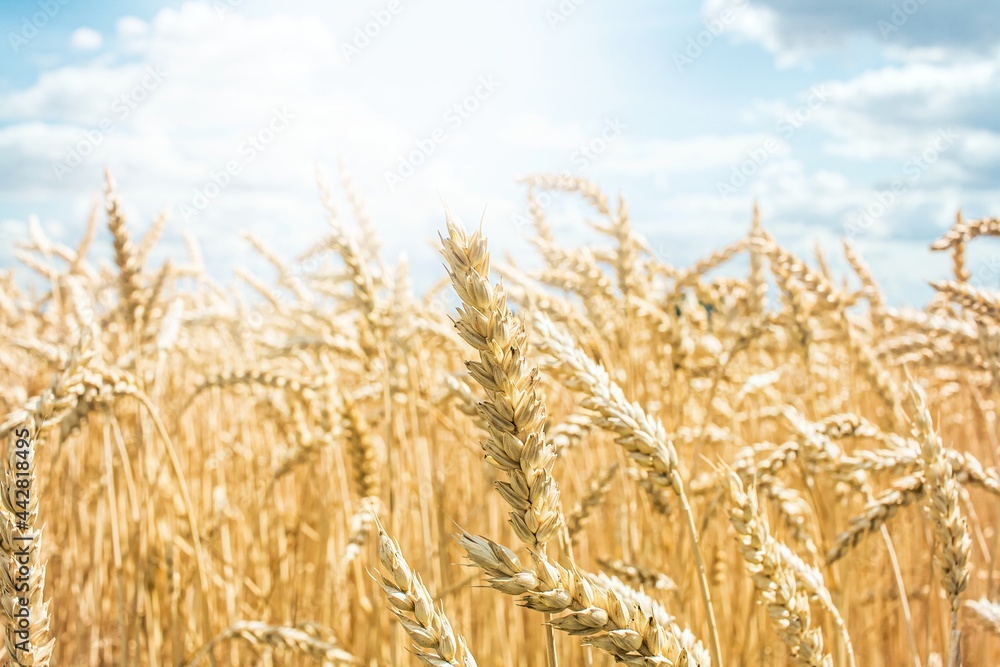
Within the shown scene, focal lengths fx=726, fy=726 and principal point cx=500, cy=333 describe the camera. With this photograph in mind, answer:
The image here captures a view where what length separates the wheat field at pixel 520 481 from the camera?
2.13 ft

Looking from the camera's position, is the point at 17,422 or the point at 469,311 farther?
the point at 17,422

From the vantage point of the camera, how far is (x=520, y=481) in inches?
23.9

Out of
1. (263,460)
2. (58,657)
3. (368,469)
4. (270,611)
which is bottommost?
(58,657)

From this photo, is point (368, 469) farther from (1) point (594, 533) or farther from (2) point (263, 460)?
(2) point (263, 460)

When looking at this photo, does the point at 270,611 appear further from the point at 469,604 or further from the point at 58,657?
the point at 58,657

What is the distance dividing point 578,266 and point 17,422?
1.41 m

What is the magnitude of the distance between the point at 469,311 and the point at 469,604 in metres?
1.62

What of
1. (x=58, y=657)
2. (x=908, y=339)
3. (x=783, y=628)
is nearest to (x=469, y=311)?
(x=783, y=628)

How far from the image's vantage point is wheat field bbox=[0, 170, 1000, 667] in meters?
0.65

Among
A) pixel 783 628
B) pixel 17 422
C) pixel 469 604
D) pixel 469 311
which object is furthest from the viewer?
pixel 469 604

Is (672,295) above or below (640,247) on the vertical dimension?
below

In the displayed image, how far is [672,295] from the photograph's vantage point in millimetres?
2051

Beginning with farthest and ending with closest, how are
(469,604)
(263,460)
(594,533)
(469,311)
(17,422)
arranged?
(263,460) → (594,533) → (469,604) → (17,422) → (469,311)

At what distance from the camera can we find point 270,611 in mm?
2240
